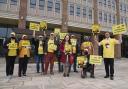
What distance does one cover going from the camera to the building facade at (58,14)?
28203 millimetres

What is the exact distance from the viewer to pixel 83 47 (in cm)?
1089

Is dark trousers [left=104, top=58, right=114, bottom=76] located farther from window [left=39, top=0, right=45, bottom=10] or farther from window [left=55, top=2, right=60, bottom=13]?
window [left=55, top=2, right=60, bottom=13]

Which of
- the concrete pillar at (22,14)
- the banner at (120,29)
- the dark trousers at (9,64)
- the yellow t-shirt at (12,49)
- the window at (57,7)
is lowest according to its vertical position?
the dark trousers at (9,64)

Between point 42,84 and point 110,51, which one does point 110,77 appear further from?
point 42,84

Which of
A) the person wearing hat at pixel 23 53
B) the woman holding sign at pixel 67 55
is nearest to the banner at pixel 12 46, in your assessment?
the person wearing hat at pixel 23 53

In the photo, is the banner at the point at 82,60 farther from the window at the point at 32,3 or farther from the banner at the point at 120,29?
the window at the point at 32,3

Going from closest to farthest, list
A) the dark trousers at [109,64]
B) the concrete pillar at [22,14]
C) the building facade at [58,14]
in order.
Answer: the dark trousers at [109,64] → the concrete pillar at [22,14] → the building facade at [58,14]

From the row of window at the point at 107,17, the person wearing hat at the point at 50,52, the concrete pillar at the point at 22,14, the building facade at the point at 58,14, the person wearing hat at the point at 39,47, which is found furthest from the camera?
the row of window at the point at 107,17

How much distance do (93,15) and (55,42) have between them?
25831 millimetres

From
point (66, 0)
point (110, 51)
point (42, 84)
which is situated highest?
point (66, 0)

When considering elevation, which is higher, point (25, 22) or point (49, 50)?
point (25, 22)

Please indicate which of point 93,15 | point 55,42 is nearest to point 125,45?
point 93,15

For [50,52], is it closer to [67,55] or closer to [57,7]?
[67,55]

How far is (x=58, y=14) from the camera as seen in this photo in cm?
3219
